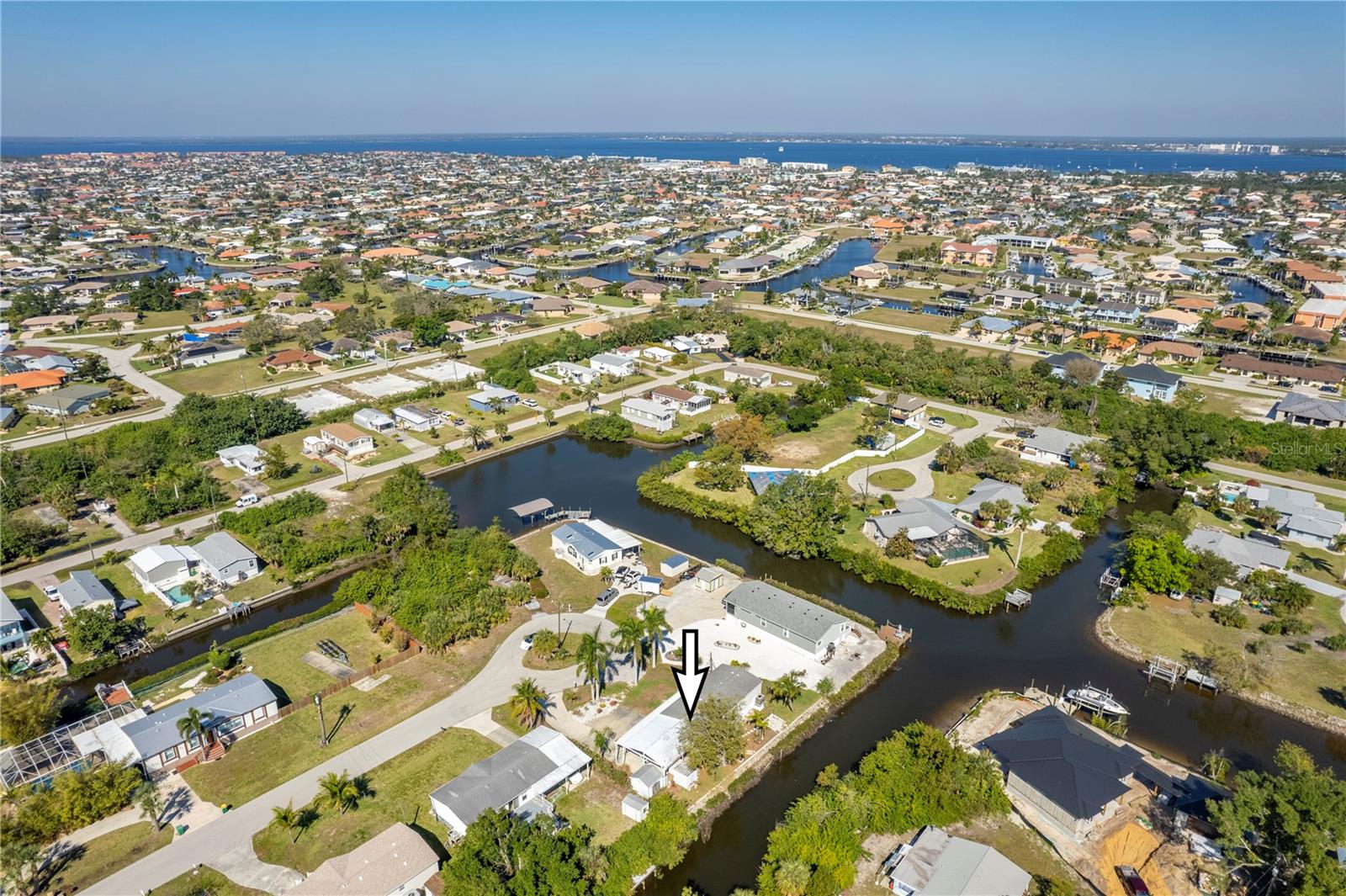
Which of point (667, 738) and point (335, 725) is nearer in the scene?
point (667, 738)

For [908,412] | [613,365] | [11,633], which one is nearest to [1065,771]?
[908,412]

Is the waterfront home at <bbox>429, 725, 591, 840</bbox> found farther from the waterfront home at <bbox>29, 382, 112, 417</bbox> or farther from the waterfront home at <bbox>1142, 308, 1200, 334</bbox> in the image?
the waterfront home at <bbox>1142, 308, 1200, 334</bbox>

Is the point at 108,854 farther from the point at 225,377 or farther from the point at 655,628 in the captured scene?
the point at 225,377

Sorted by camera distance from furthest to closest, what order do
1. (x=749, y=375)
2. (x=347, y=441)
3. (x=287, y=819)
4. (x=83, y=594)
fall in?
(x=749, y=375) → (x=347, y=441) → (x=83, y=594) → (x=287, y=819)

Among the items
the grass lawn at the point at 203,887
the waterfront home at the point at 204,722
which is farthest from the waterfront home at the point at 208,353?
the grass lawn at the point at 203,887

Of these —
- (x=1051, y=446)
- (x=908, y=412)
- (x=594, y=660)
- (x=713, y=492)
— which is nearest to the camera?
(x=594, y=660)

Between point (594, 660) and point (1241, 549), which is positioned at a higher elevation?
point (594, 660)

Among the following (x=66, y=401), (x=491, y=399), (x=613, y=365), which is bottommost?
(x=491, y=399)
